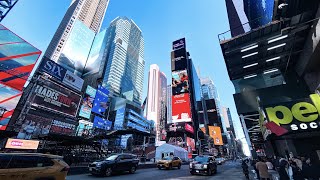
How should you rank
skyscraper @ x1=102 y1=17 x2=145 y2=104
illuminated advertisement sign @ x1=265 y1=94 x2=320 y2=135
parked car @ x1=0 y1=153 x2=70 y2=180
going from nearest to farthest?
parked car @ x1=0 y1=153 x2=70 y2=180 → illuminated advertisement sign @ x1=265 y1=94 x2=320 y2=135 → skyscraper @ x1=102 y1=17 x2=145 y2=104

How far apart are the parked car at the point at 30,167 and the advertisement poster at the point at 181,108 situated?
221ft

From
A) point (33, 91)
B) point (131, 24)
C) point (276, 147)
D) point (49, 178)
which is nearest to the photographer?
point (49, 178)

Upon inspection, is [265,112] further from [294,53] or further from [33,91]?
[33,91]

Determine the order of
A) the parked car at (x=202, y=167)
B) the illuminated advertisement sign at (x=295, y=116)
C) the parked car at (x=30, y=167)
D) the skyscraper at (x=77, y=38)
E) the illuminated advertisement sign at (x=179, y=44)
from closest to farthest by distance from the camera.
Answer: the parked car at (x=30, y=167)
the illuminated advertisement sign at (x=295, y=116)
the parked car at (x=202, y=167)
the skyscraper at (x=77, y=38)
the illuminated advertisement sign at (x=179, y=44)

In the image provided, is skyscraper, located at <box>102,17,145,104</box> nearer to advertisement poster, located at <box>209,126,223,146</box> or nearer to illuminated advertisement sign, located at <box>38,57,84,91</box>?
advertisement poster, located at <box>209,126,223,146</box>

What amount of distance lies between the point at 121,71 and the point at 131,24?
7004 centimetres

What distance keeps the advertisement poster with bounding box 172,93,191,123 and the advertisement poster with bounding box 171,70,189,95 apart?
2693mm

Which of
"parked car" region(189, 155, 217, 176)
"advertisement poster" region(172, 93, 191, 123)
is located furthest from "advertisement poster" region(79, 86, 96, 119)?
"parked car" region(189, 155, 217, 176)

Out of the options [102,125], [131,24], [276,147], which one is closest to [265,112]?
[276,147]

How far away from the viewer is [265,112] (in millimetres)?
9609

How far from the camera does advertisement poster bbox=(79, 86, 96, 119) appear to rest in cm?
5038

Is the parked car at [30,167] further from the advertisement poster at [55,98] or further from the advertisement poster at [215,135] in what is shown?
the advertisement poster at [215,135]

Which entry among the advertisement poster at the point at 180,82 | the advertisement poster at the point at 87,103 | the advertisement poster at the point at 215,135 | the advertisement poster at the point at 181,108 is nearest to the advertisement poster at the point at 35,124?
the advertisement poster at the point at 87,103

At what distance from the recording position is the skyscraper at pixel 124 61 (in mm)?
120287
